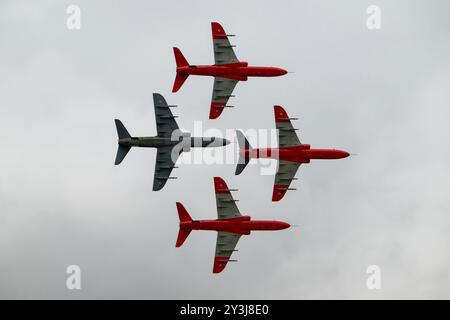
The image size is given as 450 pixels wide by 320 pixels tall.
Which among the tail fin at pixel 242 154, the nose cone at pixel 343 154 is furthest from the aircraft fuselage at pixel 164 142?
the nose cone at pixel 343 154

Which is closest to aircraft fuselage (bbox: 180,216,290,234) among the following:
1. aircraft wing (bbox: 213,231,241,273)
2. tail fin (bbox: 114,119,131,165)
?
aircraft wing (bbox: 213,231,241,273)

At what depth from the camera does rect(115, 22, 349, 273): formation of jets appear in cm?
17725

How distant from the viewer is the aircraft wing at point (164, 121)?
7077 inches

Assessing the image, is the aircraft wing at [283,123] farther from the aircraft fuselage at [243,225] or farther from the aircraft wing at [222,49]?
the aircraft fuselage at [243,225]

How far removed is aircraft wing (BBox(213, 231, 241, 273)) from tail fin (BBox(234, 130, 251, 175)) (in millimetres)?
7459

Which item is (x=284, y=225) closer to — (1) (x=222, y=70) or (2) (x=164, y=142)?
(2) (x=164, y=142)

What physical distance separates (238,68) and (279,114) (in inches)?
297

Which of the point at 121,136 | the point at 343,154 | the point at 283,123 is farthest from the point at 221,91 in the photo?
the point at 343,154

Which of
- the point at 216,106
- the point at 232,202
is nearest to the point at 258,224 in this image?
the point at 232,202

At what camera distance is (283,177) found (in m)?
180

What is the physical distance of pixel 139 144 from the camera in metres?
178

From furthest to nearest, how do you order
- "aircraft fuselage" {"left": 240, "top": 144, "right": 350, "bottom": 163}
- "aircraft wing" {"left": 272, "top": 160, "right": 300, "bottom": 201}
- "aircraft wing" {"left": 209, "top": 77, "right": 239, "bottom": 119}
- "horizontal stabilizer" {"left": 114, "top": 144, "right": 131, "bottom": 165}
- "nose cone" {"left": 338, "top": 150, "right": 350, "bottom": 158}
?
1. "aircraft wing" {"left": 209, "top": 77, "right": 239, "bottom": 119}
2. "aircraft wing" {"left": 272, "top": 160, "right": 300, "bottom": 201}
3. "nose cone" {"left": 338, "top": 150, "right": 350, "bottom": 158}
4. "aircraft fuselage" {"left": 240, "top": 144, "right": 350, "bottom": 163}
5. "horizontal stabilizer" {"left": 114, "top": 144, "right": 131, "bottom": 165}

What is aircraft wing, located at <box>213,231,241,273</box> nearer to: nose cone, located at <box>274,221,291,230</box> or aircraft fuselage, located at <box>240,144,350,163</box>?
nose cone, located at <box>274,221,291,230</box>

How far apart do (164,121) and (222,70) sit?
885 centimetres
